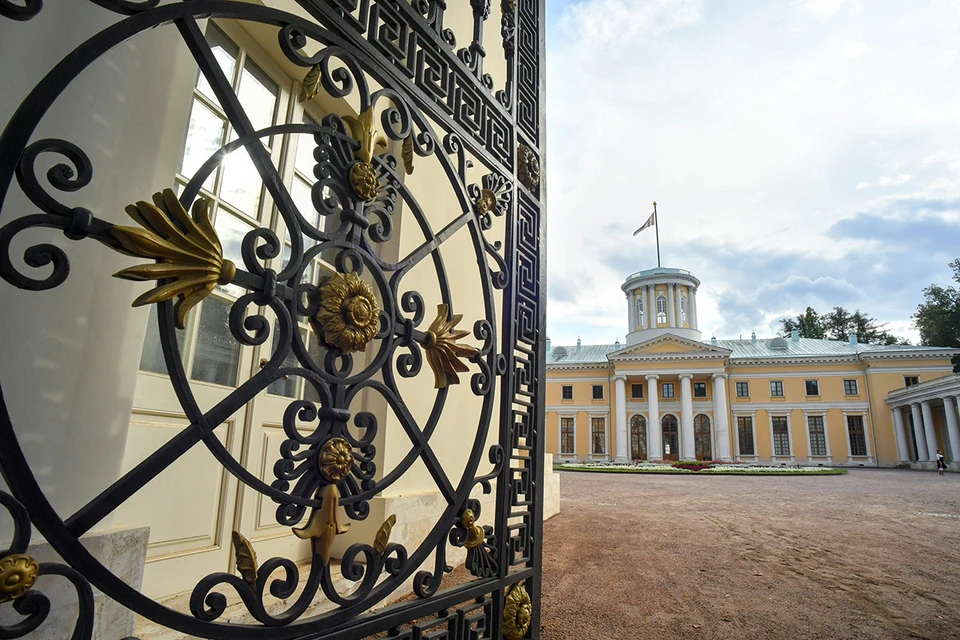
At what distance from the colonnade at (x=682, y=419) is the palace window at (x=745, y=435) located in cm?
137

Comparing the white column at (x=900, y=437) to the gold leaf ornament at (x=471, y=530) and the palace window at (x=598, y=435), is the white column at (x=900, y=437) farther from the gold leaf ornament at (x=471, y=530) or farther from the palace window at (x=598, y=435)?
the gold leaf ornament at (x=471, y=530)

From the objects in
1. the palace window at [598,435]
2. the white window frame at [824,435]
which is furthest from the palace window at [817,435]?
the palace window at [598,435]

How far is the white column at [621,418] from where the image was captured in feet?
107

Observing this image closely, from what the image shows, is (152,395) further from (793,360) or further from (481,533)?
(793,360)

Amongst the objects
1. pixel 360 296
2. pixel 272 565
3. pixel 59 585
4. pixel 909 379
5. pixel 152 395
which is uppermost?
pixel 909 379

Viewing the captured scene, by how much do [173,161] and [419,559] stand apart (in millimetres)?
1309

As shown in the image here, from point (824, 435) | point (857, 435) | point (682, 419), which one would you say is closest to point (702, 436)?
point (682, 419)

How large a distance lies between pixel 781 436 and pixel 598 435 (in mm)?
11395

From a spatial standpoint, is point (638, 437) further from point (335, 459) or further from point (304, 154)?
point (335, 459)

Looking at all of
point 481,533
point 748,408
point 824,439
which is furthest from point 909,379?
point 481,533

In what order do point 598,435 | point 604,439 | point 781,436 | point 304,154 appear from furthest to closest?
1. point 598,435
2. point 604,439
3. point 781,436
4. point 304,154

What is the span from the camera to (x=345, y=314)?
1060mm

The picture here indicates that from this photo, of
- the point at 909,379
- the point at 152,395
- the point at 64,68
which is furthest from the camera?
the point at 909,379

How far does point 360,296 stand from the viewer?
109cm
